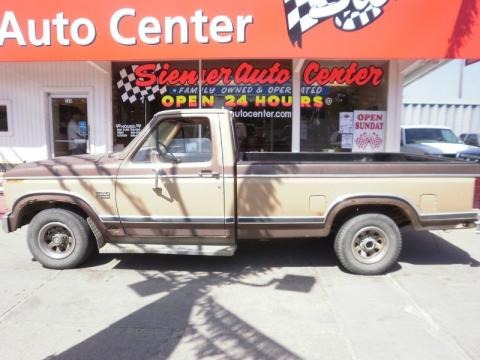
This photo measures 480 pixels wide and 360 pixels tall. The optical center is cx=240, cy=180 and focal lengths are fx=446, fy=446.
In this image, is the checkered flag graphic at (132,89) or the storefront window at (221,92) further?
the checkered flag graphic at (132,89)

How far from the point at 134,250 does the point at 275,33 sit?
193 inches

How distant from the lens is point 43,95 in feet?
32.4

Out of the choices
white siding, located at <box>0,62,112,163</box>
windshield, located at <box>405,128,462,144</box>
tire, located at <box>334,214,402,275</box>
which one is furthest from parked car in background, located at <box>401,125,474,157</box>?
white siding, located at <box>0,62,112,163</box>

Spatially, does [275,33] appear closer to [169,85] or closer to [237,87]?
[237,87]

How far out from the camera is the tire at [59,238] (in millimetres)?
5113

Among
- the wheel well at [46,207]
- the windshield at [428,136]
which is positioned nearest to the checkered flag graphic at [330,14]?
the wheel well at [46,207]

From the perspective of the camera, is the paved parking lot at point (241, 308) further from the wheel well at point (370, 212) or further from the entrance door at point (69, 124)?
the entrance door at point (69, 124)

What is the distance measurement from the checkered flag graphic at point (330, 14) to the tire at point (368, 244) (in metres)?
4.22

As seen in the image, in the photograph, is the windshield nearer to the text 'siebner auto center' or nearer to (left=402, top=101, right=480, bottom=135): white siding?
the text 'siebner auto center'

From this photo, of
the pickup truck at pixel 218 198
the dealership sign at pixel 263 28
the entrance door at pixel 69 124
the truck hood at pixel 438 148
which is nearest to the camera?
the pickup truck at pixel 218 198

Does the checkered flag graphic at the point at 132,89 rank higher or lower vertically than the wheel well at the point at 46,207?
higher

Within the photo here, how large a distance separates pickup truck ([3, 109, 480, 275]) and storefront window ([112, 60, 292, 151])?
4.59m

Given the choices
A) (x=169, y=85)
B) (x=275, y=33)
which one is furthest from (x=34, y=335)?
(x=169, y=85)

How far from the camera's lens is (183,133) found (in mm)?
5277
